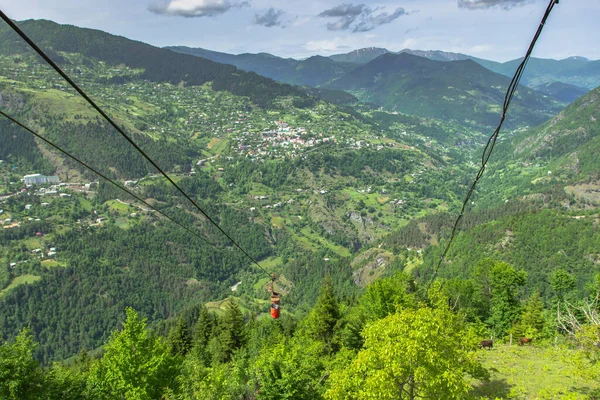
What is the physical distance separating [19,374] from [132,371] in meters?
7.21

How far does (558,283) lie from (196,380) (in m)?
56.7

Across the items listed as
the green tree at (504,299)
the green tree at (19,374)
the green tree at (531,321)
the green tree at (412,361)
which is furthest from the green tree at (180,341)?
the green tree at (412,361)

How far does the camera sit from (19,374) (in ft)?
72.2

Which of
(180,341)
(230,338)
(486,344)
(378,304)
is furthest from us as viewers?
(180,341)

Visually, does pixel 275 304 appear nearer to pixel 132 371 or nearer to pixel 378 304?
pixel 132 371

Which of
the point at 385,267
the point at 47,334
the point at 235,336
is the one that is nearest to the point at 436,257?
the point at 385,267

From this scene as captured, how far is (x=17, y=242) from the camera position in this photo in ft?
607

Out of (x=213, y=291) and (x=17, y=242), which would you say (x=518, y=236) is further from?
(x=17, y=242)

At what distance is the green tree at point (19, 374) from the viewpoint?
21453mm

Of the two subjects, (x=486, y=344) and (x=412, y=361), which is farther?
(x=486, y=344)

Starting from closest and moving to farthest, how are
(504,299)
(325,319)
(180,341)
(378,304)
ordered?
(378,304) → (325,319) → (504,299) → (180,341)

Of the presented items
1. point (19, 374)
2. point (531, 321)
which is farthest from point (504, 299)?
point (19, 374)

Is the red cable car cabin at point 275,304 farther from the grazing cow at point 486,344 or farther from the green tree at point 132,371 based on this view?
the grazing cow at point 486,344

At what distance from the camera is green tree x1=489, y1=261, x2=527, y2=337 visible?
5431cm
